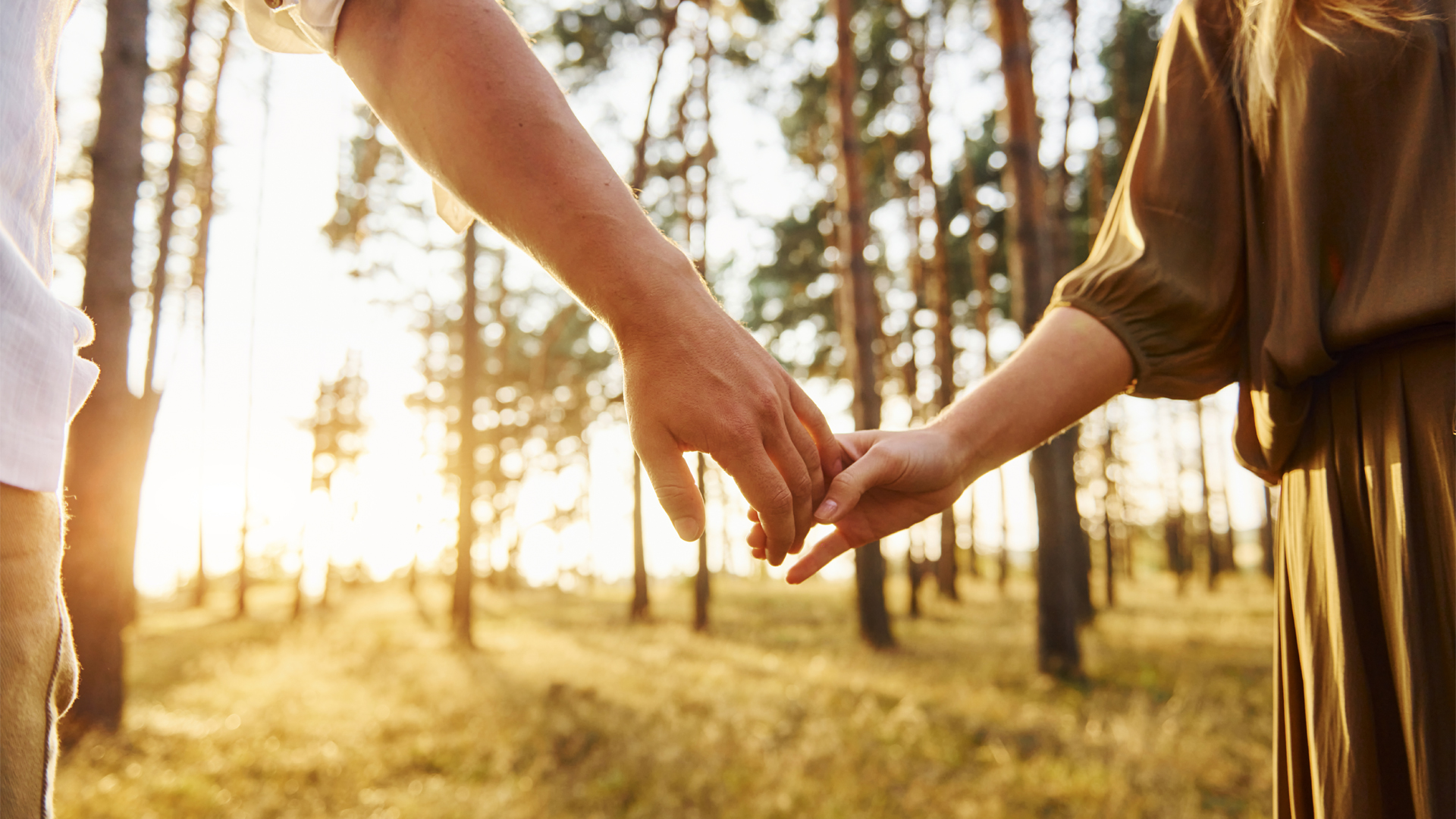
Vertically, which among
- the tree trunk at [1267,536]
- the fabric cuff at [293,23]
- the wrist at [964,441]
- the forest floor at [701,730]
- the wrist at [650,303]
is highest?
the fabric cuff at [293,23]

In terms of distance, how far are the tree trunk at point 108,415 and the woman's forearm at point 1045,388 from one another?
740 centimetres

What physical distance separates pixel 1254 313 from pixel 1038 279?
25.6 feet

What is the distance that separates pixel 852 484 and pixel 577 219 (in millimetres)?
690

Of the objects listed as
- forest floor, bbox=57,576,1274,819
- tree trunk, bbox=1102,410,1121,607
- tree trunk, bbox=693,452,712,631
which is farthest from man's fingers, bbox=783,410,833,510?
tree trunk, bbox=1102,410,1121,607

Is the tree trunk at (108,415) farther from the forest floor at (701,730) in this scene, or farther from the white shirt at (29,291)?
the white shirt at (29,291)

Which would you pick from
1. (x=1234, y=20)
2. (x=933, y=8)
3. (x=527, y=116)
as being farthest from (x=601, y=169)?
(x=933, y=8)

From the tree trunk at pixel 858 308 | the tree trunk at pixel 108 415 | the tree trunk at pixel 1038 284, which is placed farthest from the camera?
the tree trunk at pixel 858 308

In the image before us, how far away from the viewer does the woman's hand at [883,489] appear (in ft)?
4.63

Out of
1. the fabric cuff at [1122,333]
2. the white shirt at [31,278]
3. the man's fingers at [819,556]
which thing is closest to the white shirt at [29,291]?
the white shirt at [31,278]

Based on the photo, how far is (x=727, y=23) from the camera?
13898 millimetres

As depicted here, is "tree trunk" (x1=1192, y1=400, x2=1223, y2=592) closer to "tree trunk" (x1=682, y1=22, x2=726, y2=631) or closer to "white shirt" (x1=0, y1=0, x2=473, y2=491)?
"tree trunk" (x1=682, y1=22, x2=726, y2=631)

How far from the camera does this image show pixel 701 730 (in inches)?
246

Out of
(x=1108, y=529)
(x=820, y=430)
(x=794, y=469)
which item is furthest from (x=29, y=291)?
(x=1108, y=529)

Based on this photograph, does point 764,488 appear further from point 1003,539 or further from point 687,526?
point 1003,539
